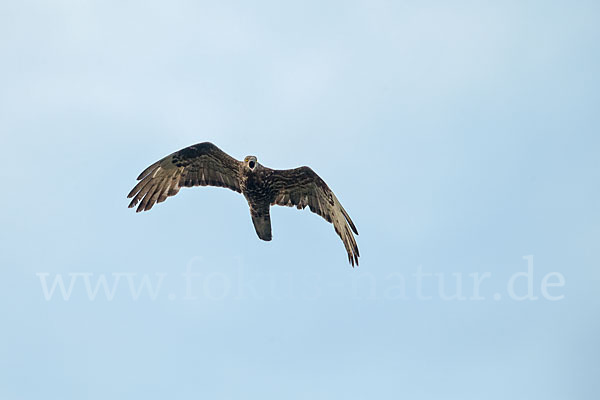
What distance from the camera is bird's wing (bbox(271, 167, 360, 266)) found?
70.8 ft

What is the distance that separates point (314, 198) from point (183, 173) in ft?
11.3

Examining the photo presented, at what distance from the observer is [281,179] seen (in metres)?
21.5

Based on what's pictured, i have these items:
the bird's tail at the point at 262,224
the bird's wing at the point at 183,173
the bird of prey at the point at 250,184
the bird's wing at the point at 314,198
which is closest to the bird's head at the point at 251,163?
the bird of prey at the point at 250,184

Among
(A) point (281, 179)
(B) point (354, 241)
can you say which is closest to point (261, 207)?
(A) point (281, 179)

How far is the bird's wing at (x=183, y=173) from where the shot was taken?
71.4 ft

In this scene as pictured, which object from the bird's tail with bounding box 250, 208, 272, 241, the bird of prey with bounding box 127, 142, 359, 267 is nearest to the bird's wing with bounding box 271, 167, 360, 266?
the bird of prey with bounding box 127, 142, 359, 267

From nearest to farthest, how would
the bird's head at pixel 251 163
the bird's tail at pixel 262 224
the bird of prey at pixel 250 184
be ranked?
the bird's head at pixel 251 163
the bird of prey at pixel 250 184
the bird's tail at pixel 262 224

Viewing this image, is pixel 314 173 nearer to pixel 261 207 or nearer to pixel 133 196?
pixel 261 207

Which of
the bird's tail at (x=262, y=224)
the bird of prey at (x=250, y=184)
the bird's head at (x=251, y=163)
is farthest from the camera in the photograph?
the bird's tail at (x=262, y=224)

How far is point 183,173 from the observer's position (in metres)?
22.2

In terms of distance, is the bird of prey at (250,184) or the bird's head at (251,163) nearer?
the bird's head at (251,163)

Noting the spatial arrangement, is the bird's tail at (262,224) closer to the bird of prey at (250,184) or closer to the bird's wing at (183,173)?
the bird of prey at (250,184)

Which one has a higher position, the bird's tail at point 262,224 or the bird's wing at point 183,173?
the bird's wing at point 183,173

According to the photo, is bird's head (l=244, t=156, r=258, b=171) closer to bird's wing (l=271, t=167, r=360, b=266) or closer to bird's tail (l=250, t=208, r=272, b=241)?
bird's wing (l=271, t=167, r=360, b=266)
